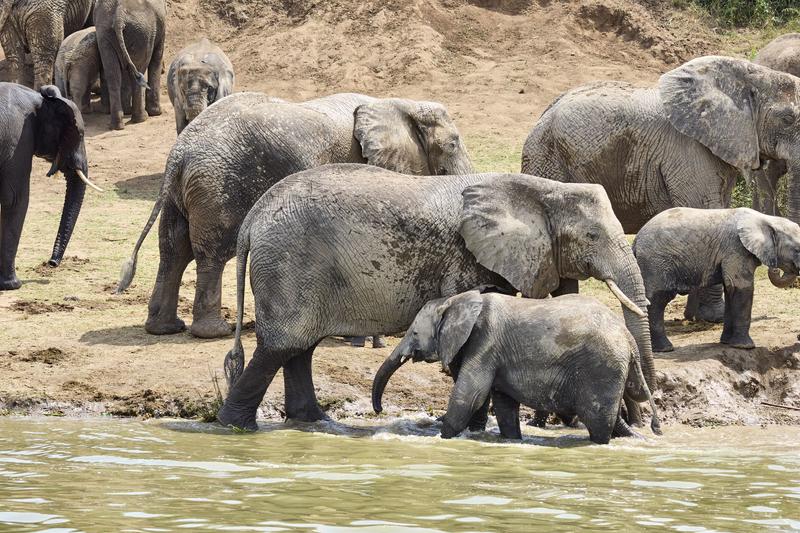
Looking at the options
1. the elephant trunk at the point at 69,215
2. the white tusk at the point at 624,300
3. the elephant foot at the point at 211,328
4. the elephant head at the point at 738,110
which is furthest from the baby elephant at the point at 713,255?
the elephant trunk at the point at 69,215

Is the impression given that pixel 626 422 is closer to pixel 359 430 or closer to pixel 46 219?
pixel 359 430

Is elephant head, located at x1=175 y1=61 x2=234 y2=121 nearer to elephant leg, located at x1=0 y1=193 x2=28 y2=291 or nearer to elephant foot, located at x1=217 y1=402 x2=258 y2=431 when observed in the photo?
elephant leg, located at x1=0 y1=193 x2=28 y2=291

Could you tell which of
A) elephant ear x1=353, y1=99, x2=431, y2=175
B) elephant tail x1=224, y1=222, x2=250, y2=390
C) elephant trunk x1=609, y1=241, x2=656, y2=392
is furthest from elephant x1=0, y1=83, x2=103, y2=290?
elephant trunk x1=609, y1=241, x2=656, y2=392

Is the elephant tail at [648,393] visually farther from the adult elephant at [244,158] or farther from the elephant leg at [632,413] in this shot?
the adult elephant at [244,158]

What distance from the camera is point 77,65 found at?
2058 cm

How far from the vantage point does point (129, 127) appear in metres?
20.7

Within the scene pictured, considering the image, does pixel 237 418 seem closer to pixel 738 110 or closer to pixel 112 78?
pixel 738 110

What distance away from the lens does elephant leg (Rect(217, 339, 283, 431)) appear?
358 inches

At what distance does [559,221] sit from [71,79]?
13.0 m

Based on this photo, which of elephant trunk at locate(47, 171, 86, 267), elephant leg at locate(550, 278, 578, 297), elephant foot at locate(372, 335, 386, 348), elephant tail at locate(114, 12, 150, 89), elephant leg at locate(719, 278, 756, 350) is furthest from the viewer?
elephant tail at locate(114, 12, 150, 89)

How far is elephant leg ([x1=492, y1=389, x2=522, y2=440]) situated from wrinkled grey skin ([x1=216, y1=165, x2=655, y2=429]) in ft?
2.24

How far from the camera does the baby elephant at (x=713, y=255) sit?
10.7 meters

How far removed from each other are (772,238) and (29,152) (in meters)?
6.65

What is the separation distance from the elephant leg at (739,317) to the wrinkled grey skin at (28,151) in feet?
19.5
